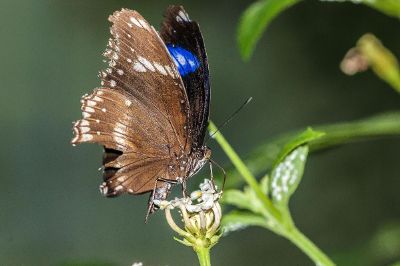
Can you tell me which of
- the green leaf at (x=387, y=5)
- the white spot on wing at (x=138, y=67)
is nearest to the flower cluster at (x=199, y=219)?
the white spot on wing at (x=138, y=67)

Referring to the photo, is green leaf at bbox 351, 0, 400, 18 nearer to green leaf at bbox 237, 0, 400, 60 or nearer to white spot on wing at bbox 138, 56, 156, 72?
green leaf at bbox 237, 0, 400, 60

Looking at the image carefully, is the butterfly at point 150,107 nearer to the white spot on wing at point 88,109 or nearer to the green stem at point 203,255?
the white spot on wing at point 88,109

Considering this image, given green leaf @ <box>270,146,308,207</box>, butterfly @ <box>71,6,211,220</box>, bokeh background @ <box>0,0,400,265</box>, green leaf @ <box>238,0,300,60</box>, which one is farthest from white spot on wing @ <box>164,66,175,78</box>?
bokeh background @ <box>0,0,400,265</box>

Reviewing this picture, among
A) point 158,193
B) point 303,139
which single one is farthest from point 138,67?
point 303,139

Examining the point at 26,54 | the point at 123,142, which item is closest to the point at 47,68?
the point at 26,54

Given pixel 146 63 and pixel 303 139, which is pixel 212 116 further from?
pixel 303 139

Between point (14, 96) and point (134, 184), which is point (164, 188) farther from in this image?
point (14, 96)
